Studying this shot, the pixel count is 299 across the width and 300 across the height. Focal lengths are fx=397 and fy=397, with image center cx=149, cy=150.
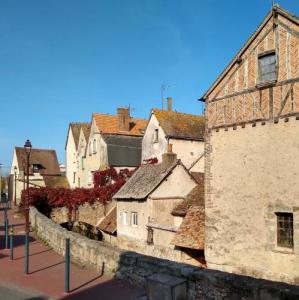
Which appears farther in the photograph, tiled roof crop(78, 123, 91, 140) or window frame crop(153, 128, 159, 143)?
tiled roof crop(78, 123, 91, 140)

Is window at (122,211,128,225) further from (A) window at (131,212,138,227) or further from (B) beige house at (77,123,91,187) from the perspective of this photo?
(B) beige house at (77,123,91,187)

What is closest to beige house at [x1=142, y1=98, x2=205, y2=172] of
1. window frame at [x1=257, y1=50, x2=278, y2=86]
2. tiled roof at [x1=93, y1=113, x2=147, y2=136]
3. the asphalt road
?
tiled roof at [x1=93, y1=113, x2=147, y2=136]

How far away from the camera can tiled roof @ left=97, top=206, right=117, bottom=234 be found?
2548cm

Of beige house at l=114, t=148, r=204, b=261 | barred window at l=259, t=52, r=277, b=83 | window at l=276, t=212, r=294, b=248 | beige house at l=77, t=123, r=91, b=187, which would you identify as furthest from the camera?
beige house at l=77, t=123, r=91, b=187

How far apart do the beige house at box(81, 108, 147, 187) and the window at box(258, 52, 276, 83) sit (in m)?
22.2

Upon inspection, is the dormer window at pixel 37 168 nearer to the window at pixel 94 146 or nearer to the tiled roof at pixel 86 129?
the tiled roof at pixel 86 129

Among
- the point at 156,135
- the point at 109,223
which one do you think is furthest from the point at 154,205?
the point at 156,135

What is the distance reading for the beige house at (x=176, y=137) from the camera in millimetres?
29516

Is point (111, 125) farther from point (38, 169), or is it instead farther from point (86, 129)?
point (38, 169)

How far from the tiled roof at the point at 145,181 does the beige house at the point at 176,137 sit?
14.7ft

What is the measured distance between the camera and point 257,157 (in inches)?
523

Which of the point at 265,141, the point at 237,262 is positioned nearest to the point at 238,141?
the point at 265,141

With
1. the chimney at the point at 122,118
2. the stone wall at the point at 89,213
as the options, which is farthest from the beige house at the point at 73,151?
the stone wall at the point at 89,213

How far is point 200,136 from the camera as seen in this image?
101ft
